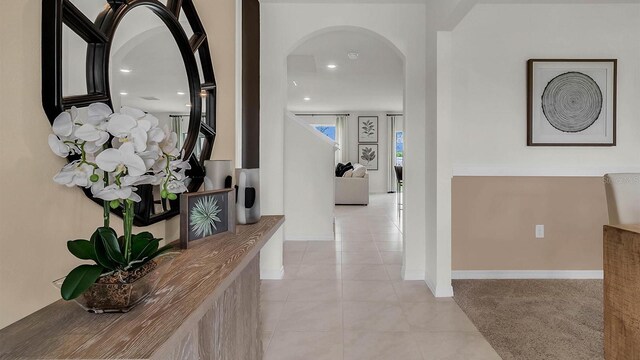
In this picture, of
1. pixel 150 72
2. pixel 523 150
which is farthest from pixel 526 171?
pixel 150 72

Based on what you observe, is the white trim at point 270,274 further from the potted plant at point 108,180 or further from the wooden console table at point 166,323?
the potted plant at point 108,180

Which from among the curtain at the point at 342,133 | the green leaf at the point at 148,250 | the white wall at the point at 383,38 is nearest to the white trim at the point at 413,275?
the white wall at the point at 383,38

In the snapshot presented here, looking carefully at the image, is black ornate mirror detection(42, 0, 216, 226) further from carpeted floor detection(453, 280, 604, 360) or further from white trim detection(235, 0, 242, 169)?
carpeted floor detection(453, 280, 604, 360)

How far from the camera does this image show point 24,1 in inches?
30.1

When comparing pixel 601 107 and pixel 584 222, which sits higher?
pixel 601 107

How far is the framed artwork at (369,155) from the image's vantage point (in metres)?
10.4

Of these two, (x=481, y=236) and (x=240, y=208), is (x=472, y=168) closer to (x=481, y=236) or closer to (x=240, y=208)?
(x=481, y=236)

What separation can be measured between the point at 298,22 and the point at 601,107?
2.88m

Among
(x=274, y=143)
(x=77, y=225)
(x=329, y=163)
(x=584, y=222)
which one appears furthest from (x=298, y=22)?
(x=584, y=222)

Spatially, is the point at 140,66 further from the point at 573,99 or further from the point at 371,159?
the point at 371,159

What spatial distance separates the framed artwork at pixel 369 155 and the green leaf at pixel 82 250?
32.4 ft

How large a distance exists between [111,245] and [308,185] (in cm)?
385

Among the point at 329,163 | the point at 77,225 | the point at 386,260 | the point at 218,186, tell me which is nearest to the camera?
the point at 77,225

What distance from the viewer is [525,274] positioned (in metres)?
3.13
